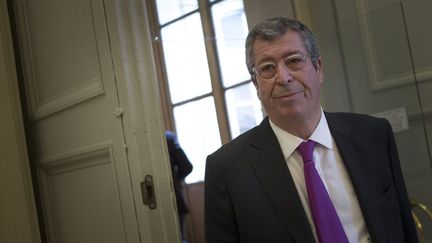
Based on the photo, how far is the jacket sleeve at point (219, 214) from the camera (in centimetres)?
110

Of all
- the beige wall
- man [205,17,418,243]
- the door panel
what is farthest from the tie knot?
the beige wall

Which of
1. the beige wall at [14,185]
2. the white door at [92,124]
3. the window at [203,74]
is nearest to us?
the white door at [92,124]

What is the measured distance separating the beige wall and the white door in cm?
8

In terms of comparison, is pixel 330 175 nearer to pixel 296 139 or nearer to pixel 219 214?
pixel 296 139

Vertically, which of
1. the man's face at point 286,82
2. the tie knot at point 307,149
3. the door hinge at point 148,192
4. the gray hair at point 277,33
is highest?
the gray hair at point 277,33

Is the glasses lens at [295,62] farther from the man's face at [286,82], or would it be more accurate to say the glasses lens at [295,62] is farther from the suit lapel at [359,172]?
the suit lapel at [359,172]

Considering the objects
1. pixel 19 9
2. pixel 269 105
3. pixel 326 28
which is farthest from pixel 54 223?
pixel 326 28

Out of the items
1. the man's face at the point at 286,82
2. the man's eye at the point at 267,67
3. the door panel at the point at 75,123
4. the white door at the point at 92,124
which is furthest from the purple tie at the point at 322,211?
the door panel at the point at 75,123

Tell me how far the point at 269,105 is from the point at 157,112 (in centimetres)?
32

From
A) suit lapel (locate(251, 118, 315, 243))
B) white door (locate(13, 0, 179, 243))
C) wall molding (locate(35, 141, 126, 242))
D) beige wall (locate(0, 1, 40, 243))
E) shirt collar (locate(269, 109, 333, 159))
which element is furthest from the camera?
beige wall (locate(0, 1, 40, 243))

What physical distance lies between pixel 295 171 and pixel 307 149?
0.06m

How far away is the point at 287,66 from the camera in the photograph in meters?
1.11

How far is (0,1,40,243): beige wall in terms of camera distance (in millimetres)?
1546

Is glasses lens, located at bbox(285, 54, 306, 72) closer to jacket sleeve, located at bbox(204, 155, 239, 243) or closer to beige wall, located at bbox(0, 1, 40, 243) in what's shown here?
jacket sleeve, located at bbox(204, 155, 239, 243)
